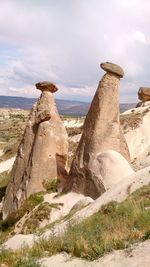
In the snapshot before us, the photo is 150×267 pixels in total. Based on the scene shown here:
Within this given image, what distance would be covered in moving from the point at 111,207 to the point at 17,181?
790cm

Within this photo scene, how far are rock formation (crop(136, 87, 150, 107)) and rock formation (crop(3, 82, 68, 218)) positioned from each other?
16.8 m

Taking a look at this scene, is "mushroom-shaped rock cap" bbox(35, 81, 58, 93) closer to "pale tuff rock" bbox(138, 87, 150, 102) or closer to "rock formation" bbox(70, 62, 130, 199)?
"rock formation" bbox(70, 62, 130, 199)

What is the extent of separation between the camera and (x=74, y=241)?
8.25m

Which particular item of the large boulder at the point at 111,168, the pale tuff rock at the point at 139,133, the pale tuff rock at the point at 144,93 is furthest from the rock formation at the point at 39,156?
the pale tuff rock at the point at 144,93

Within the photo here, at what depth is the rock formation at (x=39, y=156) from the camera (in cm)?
1831

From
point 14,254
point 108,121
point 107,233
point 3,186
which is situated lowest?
point 3,186

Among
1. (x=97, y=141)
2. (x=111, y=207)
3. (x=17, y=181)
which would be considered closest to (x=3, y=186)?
(x=17, y=181)

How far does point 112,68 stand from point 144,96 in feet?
62.7

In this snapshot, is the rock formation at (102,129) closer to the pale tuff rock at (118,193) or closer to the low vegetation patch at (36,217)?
the low vegetation patch at (36,217)

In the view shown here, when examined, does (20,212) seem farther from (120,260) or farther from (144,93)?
(144,93)

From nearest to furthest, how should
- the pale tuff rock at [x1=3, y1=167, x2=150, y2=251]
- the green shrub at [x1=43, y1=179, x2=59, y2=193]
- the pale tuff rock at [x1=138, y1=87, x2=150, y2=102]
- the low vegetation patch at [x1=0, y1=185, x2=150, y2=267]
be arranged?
the low vegetation patch at [x1=0, y1=185, x2=150, y2=267] → the pale tuff rock at [x1=3, y1=167, x2=150, y2=251] → the green shrub at [x1=43, y1=179, x2=59, y2=193] → the pale tuff rock at [x1=138, y1=87, x2=150, y2=102]

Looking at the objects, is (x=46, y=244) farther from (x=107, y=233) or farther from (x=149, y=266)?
(x=149, y=266)

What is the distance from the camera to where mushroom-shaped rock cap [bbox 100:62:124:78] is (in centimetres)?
Result: 1794

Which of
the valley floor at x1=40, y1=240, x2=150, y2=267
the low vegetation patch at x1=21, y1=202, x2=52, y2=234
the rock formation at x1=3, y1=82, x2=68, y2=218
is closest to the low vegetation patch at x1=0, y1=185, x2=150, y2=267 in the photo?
the valley floor at x1=40, y1=240, x2=150, y2=267
